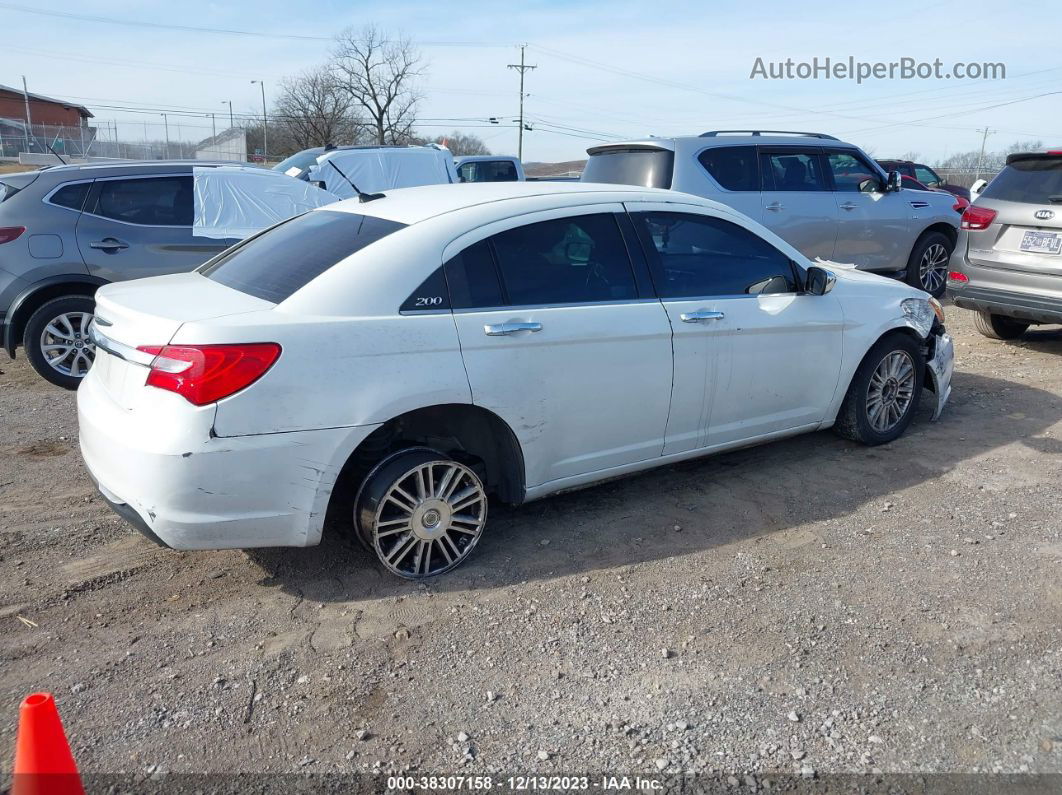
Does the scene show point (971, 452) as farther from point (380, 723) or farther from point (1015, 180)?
point (380, 723)

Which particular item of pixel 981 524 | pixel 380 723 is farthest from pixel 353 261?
pixel 981 524

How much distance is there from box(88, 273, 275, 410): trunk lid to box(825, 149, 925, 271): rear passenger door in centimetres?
784

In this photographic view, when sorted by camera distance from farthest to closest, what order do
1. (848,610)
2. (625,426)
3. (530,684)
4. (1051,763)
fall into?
(625,426)
(848,610)
(530,684)
(1051,763)

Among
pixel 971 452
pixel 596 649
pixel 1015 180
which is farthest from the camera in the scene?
pixel 1015 180

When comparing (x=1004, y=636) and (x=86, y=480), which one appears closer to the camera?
(x=1004, y=636)

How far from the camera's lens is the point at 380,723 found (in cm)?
301

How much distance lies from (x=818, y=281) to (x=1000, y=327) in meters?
4.88

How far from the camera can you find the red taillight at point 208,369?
131 inches

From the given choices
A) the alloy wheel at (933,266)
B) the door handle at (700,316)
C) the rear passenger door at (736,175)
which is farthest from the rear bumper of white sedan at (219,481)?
the alloy wheel at (933,266)

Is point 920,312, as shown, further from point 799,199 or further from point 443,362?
point 799,199

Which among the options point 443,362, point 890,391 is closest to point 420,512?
point 443,362

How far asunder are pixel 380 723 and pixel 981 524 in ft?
10.8

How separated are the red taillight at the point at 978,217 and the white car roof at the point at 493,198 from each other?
4141mm

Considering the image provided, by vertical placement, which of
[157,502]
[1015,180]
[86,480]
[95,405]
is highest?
[1015,180]
